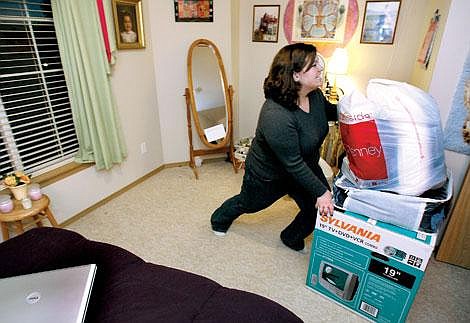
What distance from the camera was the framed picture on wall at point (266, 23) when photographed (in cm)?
292

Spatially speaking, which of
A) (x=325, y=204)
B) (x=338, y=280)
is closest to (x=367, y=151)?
(x=325, y=204)

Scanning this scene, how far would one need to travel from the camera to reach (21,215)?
176 cm

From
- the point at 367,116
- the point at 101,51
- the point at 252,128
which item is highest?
the point at 101,51

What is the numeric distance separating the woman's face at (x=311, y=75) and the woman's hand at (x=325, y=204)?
541 mm

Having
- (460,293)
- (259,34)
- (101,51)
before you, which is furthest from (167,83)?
(460,293)

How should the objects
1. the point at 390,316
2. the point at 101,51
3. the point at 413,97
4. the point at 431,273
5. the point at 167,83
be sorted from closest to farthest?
1. the point at 413,97
2. the point at 390,316
3. the point at 431,273
4. the point at 101,51
5. the point at 167,83

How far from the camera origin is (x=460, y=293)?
1.67 meters

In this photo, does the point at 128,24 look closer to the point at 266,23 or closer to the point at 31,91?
the point at 31,91

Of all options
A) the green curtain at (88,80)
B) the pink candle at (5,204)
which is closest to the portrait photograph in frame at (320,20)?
the green curtain at (88,80)

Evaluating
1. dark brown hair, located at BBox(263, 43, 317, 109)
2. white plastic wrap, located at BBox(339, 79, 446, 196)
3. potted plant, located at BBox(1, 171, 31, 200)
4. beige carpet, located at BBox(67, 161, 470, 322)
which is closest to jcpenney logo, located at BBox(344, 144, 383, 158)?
white plastic wrap, located at BBox(339, 79, 446, 196)

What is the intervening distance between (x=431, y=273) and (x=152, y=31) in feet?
9.45

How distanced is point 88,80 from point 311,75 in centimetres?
158

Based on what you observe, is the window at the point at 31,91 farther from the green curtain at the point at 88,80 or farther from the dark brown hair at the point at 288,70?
the dark brown hair at the point at 288,70

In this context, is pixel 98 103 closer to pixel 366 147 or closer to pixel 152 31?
pixel 152 31
